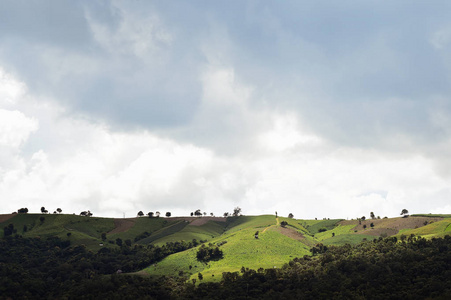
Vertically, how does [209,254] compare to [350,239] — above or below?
above

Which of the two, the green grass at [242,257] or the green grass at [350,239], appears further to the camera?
the green grass at [350,239]

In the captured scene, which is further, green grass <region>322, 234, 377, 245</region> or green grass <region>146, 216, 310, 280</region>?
green grass <region>322, 234, 377, 245</region>

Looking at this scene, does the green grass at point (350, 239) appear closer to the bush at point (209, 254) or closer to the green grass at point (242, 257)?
the green grass at point (242, 257)

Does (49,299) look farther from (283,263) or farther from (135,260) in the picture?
(283,263)

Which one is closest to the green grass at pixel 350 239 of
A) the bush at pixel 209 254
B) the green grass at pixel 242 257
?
the green grass at pixel 242 257

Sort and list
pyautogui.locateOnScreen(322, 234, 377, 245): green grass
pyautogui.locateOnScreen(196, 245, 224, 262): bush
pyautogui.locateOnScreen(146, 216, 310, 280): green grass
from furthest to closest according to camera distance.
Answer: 1. pyautogui.locateOnScreen(322, 234, 377, 245): green grass
2. pyautogui.locateOnScreen(196, 245, 224, 262): bush
3. pyautogui.locateOnScreen(146, 216, 310, 280): green grass

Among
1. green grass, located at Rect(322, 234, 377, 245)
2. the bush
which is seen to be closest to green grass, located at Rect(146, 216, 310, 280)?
the bush

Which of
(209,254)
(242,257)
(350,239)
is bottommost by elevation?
(242,257)

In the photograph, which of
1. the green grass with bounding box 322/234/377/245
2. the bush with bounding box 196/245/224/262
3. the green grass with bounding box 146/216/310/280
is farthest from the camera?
the green grass with bounding box 322/234/377/245

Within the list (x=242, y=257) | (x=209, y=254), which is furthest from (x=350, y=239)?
(x=209, y=254)

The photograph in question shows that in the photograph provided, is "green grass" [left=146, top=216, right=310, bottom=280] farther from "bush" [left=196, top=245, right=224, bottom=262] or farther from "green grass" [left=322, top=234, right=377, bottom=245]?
"green grass" [left=322, top=234, right=377, bottom=245]

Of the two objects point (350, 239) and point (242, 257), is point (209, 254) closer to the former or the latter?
point (242, 257)

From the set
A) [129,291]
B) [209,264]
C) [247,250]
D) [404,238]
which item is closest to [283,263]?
[247,250]

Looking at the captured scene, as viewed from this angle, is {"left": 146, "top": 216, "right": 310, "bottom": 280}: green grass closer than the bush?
Yes
